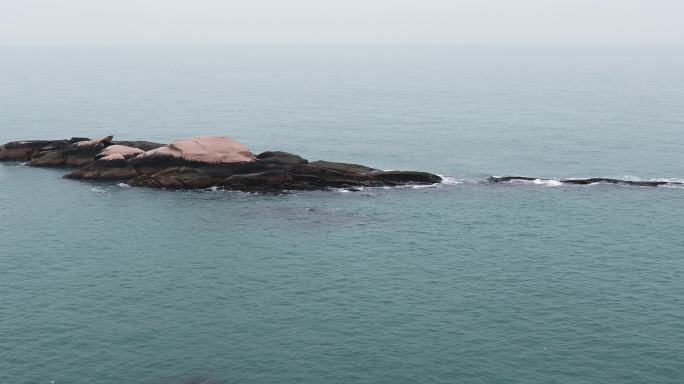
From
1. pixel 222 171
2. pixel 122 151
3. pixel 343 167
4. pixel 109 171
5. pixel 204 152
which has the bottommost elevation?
pixel 109 171

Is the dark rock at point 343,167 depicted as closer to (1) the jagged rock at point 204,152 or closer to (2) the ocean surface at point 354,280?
(2) the ocean surface at point 354,280

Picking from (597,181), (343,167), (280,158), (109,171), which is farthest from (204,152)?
(597,181)

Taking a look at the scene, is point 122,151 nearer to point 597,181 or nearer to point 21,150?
point 21,150

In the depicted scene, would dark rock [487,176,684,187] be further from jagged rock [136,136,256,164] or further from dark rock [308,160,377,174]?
jagged rock [136,136,256,164]

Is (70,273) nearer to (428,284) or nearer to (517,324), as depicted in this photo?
(428,284)

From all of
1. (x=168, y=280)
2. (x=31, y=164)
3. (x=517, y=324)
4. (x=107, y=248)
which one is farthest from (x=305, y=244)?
(x=31, y=164)

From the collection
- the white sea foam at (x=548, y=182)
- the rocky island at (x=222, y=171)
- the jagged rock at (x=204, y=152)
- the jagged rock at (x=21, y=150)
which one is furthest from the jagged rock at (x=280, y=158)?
the jagged rock at (x=21, y=150)

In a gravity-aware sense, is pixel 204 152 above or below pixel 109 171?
above

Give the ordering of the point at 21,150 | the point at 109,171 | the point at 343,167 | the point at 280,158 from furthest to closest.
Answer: the point at 21,150 < the point at 280,158 < the point at 109,171 < the point at 343,167

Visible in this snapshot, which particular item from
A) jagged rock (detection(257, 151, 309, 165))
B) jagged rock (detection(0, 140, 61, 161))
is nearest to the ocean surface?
jagged rock (detection(0, 140, 61, 161))
